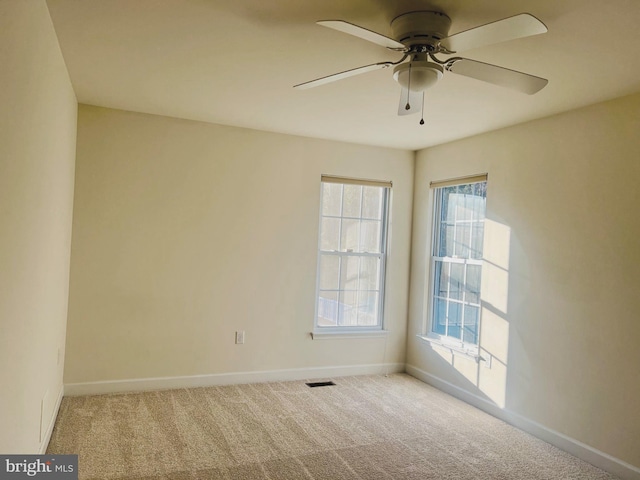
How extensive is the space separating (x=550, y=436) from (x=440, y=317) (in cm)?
155

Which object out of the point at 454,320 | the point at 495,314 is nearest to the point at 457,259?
the point at 454,320

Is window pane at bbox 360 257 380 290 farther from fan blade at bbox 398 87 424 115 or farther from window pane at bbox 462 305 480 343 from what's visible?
fan blade at bbox 398 87 424 115

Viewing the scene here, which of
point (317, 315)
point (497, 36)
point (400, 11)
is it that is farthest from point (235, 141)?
point (497, 36)

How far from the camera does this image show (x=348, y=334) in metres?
4.95

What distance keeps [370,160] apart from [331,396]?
2295 millimetres

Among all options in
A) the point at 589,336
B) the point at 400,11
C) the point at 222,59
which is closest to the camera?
the point at 400,11

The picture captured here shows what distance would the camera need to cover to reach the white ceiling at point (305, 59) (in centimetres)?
218

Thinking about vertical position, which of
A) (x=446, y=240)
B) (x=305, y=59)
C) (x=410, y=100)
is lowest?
(x=446, y=240)

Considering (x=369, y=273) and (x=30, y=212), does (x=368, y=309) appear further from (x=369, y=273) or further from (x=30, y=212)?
(x=30, y=212)

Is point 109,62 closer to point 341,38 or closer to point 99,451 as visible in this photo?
point 341,38

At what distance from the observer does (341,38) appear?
248cm

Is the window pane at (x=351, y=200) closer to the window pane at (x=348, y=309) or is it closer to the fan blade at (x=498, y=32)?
the window pane at (x=348, y=309)

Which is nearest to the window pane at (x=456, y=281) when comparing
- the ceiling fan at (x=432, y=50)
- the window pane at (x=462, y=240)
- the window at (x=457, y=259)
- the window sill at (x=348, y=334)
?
the window at (x=457, y=259)

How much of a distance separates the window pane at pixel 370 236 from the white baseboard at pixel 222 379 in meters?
1.18
